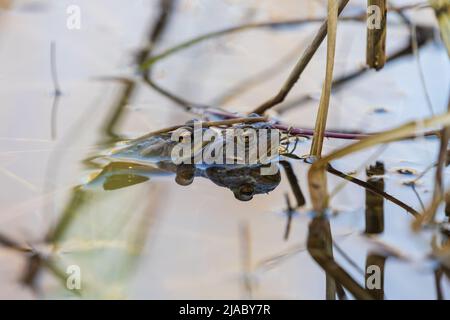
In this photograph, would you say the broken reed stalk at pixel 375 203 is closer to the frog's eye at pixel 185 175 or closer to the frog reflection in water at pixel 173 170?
the frog reflection in water at pixel 173 170

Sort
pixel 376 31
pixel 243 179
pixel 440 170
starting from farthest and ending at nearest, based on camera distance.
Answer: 1. pixel 376 31
2. pixel 243 179
3. pixel 440 170

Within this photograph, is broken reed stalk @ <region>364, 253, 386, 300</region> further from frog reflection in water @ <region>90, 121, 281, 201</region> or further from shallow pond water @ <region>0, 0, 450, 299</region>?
frog reflection in water @ <region>90, 121, 281, 201</region>

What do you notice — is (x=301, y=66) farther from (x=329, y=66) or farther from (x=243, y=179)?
(x=243, y=179)

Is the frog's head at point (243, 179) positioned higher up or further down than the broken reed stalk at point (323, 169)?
higher up

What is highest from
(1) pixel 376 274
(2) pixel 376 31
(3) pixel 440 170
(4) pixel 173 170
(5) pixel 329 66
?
(2) pixel 376 31

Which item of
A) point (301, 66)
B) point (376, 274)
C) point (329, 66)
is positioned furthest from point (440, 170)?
point (301, 66)

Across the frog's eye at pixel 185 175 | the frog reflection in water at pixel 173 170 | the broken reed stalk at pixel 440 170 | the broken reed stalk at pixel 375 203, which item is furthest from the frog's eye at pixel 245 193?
the broken reed stalk at pixel 440 170

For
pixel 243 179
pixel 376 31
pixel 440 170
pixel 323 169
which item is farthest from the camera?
pixel 376 31
